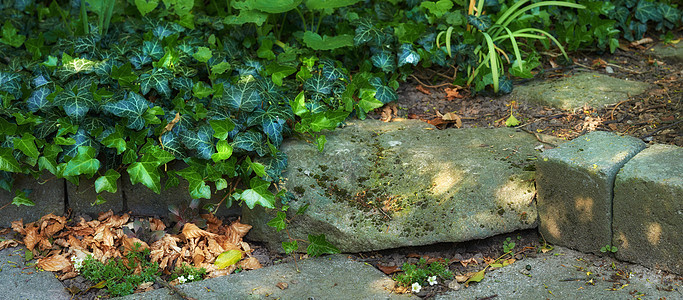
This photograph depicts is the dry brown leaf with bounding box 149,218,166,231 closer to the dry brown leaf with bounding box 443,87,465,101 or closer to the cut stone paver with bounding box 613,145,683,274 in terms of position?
the dry brown leaf with bounding box 443,87,465,101

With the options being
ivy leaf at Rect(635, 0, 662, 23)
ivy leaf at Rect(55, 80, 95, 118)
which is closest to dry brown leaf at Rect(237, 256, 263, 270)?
ivy leaf at Rect(55, 80, 95, 118)

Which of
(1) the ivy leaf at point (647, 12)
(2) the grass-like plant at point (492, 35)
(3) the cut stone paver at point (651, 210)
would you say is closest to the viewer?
(3) the cut stone paver at point (651, 210)

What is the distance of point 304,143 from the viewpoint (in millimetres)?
2924

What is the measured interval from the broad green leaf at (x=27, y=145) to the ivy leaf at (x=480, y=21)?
237 cm

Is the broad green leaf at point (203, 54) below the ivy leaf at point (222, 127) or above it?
above

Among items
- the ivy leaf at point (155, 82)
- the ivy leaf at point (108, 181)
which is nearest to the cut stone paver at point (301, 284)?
the ivy leaf at point (108, 181)

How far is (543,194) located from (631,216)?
14.5 inches

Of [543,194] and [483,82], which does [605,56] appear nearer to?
[483,82]

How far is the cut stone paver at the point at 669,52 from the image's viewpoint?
362cm

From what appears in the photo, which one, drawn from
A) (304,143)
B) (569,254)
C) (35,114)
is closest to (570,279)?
(569,254)

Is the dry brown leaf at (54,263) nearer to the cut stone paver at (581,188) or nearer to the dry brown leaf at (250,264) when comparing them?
the dry brown leaf at (250,264)

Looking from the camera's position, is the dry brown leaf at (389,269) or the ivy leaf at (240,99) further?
the ivy leaf at (240,99)

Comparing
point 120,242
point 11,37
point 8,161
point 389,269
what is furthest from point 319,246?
point 11,37

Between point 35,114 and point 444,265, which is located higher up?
point 35,114
